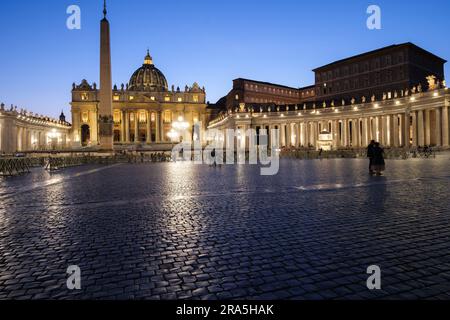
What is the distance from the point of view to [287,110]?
75438 millimetres

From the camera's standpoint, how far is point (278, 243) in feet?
18.0

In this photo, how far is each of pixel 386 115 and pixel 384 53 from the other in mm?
17052

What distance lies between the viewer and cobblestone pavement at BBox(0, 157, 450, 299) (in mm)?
3758

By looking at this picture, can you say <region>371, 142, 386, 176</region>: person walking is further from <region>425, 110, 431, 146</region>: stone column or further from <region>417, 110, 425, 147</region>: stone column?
<region>425, 110, 431, 146</region>: stone column

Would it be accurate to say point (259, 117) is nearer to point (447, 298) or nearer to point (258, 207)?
point (258, 207)

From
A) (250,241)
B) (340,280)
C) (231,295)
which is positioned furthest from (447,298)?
(250,241)

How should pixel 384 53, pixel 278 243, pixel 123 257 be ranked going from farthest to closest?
pixel 384 53 → pixel 278 243 → pixel 123 257

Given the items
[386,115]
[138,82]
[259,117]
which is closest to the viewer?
[386,115]

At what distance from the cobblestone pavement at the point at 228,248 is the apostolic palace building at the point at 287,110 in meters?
27.6

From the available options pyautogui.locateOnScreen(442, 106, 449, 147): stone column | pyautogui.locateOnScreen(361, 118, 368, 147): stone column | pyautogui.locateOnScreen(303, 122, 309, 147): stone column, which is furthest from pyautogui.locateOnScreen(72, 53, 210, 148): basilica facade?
pyautogui.locateOnScreen(442, 106, 449, 147): stone column

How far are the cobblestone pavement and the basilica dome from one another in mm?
116185

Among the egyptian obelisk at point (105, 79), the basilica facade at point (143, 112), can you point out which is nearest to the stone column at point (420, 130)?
the egyptian obelisk at point (105, 79)

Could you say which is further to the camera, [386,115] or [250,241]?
[386,115]

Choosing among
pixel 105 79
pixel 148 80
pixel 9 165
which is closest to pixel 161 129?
pixel 148 80
